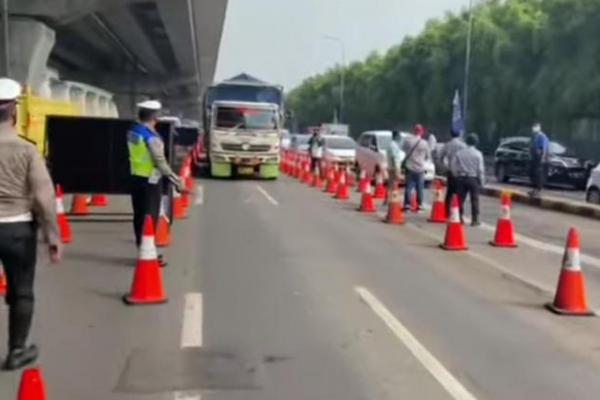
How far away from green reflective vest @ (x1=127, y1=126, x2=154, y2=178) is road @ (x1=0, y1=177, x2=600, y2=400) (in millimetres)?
1231

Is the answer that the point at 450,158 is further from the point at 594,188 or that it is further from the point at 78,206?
the point at 594,188

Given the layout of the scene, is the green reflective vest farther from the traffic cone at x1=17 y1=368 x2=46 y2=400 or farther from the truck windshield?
A: the truck windshield

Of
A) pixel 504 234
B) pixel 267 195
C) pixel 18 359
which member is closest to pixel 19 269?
pixel 18 359

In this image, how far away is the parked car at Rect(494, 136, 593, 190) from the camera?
3506 cm

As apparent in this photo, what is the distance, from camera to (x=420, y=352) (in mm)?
7773

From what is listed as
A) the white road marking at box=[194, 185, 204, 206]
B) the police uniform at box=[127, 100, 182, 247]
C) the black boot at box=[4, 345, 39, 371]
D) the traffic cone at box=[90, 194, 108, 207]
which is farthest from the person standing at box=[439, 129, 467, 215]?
the black boot at box=[4, 345, 39, 371]

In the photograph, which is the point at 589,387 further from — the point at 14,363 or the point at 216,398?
the point at 14,363

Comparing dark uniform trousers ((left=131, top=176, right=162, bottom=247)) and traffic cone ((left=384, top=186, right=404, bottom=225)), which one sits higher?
dark uniform trousers ((left=131, top=176, right=162, bottom=247))

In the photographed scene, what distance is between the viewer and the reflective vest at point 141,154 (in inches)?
455

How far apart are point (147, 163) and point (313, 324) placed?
3.68m

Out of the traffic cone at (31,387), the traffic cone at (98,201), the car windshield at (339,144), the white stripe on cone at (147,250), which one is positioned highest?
the traffic cone at (31,387)

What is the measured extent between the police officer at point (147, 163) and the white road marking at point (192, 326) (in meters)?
1.79

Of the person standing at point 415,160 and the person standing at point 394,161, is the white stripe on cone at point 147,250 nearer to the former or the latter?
the person standing at point 415,160

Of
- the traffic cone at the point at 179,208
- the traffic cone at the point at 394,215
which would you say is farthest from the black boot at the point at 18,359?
the traffic cone at the point at 394,215
